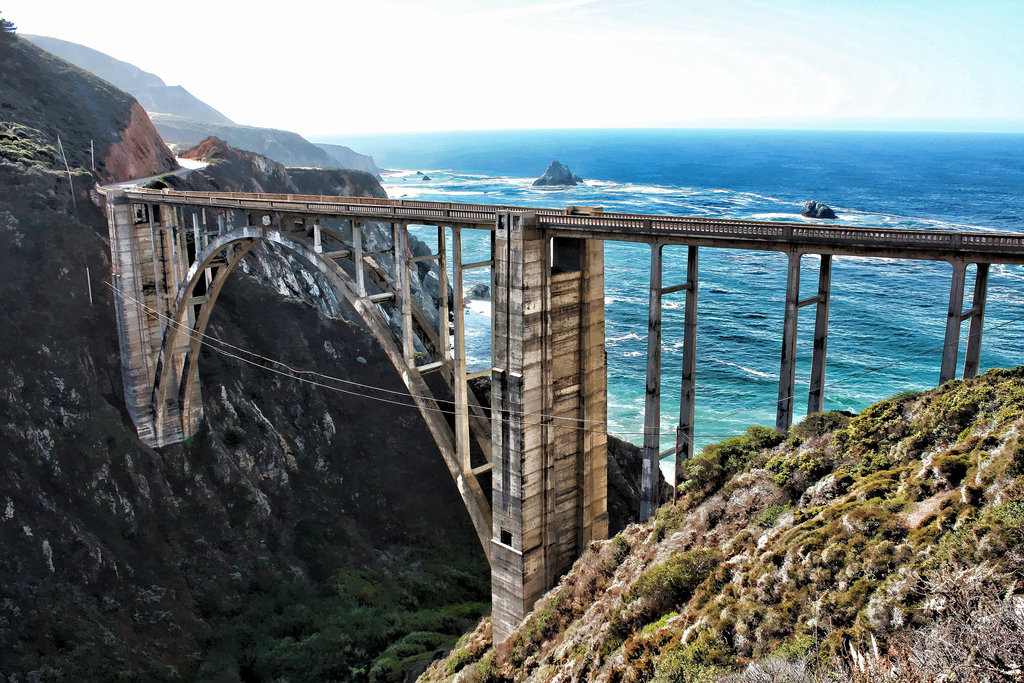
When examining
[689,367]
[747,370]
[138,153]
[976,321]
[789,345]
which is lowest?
[747,370]

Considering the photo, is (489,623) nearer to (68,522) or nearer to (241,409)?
(68,522)

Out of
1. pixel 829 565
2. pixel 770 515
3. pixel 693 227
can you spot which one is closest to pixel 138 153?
pixel 693 227

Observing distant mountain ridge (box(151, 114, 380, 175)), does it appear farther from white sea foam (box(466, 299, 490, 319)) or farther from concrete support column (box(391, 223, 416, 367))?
concrete support column (box(391, 223, 416, 367))

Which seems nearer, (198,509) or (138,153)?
(198,509)

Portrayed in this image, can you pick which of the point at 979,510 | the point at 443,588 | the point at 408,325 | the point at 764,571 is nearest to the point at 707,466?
the point at 764,571

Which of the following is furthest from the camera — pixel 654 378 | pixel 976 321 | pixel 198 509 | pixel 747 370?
pixel 747 370

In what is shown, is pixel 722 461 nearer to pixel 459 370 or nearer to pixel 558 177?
pixel 459 370
